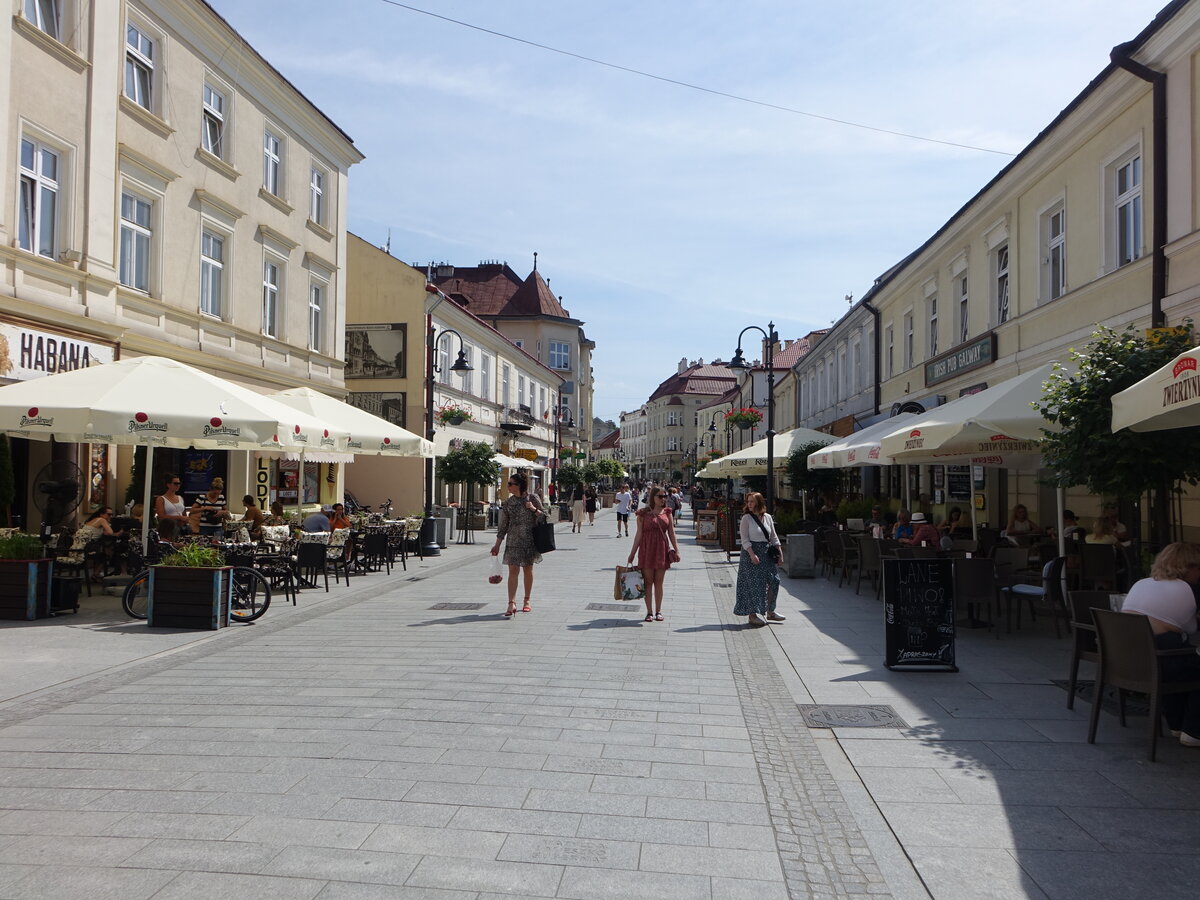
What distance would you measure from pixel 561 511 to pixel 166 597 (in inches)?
1252

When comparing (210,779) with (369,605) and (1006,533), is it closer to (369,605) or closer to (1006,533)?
(369,605)

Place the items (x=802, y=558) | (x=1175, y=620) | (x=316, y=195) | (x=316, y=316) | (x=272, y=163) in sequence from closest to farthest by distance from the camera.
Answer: (x=1175, y=620)
(x=802, y=558)
(x=272, y=163)
(x=316, y=195)
(x=316, y=316)

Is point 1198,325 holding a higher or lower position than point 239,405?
higher

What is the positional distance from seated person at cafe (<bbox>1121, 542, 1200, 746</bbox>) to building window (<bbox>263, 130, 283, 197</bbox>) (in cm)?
1920

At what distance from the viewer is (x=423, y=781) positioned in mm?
5074

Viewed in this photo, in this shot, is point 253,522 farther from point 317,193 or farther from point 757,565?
point 317,193

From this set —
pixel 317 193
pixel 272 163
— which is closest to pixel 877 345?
pixel 317 193

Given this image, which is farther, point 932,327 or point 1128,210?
point 932,327

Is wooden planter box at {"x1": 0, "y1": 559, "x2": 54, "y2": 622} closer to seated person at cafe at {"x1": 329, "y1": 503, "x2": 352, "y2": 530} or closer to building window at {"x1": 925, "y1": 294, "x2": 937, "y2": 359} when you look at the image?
seated person at cafe at {"x1": 329, "y1": 503, "x2": 352, "y2": 530}

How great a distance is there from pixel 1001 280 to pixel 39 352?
1694 centimetres

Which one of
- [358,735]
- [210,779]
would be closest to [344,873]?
[210,779]

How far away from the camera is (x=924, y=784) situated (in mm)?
5242

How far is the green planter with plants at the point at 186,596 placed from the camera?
10.1 meters

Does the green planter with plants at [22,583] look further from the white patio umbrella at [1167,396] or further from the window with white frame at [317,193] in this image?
the window with white frame at [317,193]
